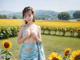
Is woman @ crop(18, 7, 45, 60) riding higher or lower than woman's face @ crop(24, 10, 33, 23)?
lower

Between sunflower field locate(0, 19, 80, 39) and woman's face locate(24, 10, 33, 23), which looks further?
sunflower field locate(0, 19, 80, 39)

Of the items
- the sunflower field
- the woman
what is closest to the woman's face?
the woman

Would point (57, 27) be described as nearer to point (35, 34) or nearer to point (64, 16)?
point (64, 16)

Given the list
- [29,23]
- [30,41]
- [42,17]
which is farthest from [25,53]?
[42,17]

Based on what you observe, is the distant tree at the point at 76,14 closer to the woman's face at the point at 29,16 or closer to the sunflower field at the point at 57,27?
the sunflower field at the point at 57,27

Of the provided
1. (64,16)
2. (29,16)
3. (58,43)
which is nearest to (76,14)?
(64,16)

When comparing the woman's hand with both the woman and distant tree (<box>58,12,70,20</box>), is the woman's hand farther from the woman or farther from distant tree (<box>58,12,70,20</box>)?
distant tree (<box>58,12,70,20</box>)

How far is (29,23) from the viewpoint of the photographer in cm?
Result: 195

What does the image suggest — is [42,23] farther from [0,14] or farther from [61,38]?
[0,14]

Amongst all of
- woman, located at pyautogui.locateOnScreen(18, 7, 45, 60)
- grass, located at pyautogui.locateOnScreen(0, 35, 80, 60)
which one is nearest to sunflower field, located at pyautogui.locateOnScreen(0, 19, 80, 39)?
grass, located at pyautogui.locateOnScreen(0, 35, 80, 60)

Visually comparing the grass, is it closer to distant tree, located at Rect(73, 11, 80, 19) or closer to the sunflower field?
the sunflower field

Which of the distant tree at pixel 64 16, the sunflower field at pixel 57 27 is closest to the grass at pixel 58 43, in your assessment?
the sunflower field at pixel 57 27

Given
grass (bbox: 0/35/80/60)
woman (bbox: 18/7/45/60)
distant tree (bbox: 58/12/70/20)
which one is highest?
distant tree (bbox: 58/12/70/20)

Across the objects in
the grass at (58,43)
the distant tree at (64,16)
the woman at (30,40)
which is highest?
the distant tree at (64,16)
